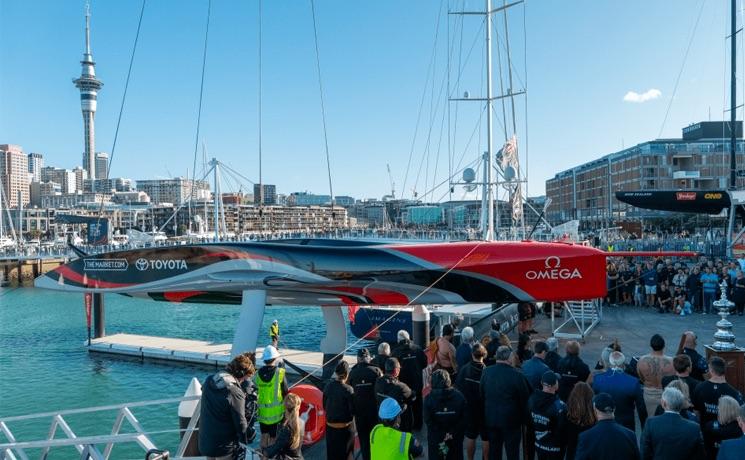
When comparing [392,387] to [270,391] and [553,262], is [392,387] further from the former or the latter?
[553,262]

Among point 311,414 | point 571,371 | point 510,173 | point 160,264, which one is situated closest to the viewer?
point 571,371

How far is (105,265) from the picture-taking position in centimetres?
1134

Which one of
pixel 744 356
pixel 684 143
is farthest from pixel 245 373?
pixel 684 143

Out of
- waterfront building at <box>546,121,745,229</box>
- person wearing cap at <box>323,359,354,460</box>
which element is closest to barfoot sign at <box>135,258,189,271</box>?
person wearing cap at <box>323,359,354,460</box>

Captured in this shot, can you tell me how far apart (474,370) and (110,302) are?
35.2 m

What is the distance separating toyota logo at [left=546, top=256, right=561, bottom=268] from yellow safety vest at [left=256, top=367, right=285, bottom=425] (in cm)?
470

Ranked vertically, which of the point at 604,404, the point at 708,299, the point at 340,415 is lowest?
the point at 708,299

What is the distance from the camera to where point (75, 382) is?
16609 millimetres

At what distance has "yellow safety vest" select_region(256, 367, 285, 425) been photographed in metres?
6.16

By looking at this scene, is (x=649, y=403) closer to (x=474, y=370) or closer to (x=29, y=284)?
(x=474, y=370)

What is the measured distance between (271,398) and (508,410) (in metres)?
2.54

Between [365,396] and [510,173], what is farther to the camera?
[510,173]

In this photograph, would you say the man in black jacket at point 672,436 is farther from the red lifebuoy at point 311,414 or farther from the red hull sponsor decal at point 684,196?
the red hull sponsor decal at point 684,196

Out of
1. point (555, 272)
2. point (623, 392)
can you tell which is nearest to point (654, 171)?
point (555, 272)
